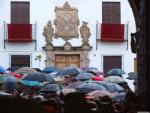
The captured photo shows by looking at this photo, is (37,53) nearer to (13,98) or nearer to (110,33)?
(110,33)

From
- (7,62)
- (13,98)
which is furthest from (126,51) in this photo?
(13,98)

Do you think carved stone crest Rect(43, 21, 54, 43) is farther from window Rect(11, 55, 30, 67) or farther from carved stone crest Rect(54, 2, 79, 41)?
window Rect(11, 55, 30, 67)

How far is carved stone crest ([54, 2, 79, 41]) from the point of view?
114ft

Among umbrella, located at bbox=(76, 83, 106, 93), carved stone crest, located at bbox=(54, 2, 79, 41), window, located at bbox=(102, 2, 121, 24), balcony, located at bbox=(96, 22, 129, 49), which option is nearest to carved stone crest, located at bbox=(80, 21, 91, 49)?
carved stone crest, located at bbox=(54, 2, 79, 41)

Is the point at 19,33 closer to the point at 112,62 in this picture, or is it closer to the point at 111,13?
the point at 111,13

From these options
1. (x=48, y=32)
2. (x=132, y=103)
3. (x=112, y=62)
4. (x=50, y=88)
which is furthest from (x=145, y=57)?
(x=48, y=32)

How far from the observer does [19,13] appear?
34656 mm

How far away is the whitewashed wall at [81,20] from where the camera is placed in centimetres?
3462

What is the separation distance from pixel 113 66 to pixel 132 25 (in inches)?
114

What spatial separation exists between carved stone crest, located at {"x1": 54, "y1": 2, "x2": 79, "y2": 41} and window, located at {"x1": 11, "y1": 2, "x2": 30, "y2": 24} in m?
1.83

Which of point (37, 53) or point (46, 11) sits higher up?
point (46, 11)

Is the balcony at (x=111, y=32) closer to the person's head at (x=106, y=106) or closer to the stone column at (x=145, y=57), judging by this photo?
the person's head at (x=106, y=106)

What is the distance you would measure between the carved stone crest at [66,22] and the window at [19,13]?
1830 mm

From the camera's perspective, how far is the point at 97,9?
35344 millimetres
